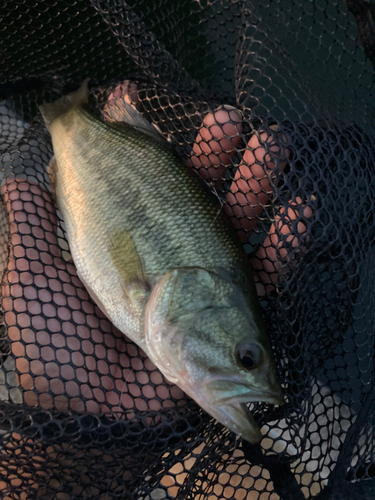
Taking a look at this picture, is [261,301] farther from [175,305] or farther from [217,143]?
[217,143]

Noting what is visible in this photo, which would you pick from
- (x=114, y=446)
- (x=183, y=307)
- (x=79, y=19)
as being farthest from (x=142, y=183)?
(x=79, y=19)

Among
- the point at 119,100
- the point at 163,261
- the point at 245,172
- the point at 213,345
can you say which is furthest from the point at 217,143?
the point at 213,345

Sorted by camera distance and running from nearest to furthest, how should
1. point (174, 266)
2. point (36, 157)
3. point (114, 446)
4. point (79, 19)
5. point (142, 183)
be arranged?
point (114, 446) < point (174, 266) < point (142, 183) < point (36, 157) < point (79, 19)

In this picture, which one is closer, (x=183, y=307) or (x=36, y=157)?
(x=183, y=307)

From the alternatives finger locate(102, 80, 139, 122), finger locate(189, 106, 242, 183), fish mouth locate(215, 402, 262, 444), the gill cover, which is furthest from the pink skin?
fish mouth locate(215, 402, 262, 444)

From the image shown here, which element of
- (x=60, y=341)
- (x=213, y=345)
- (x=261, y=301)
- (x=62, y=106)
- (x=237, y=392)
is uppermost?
(x=62, y=106)

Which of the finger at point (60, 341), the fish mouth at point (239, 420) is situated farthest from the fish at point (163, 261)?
the finger at point (60, 341)

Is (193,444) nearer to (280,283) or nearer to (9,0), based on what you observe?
(280,283)
